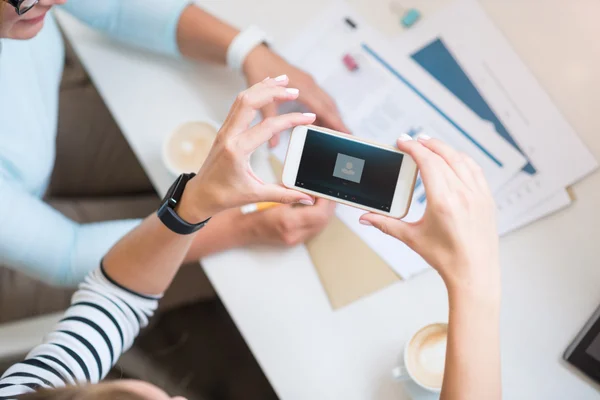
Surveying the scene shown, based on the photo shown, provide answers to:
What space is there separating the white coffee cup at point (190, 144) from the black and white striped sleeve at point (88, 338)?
0.66 feet

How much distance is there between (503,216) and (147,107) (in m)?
0.60

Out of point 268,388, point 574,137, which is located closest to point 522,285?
point 574,137

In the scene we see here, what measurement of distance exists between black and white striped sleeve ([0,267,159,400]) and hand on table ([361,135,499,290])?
0.40m

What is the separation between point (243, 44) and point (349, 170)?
32 centimetres

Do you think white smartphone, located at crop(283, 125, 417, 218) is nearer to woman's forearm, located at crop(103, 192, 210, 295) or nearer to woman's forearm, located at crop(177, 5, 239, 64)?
woman's forearm, located at crop(103, 192, 210, 295)

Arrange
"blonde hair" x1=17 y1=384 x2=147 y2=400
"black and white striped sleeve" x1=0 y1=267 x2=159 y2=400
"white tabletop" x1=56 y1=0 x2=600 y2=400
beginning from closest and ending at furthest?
"blonde hair" x1=17 y1=384 x2=147 y2=400, "black and white striped sleeve" x1=0 y1=267 x2=159 y2=400, "white tabletop" x1=56 y1=0 x2=600 y2=400

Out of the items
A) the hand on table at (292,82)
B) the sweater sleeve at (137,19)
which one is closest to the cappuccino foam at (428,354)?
the hand on table at (292,82)

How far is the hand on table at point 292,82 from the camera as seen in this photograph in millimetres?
803

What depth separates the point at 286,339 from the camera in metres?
0.76

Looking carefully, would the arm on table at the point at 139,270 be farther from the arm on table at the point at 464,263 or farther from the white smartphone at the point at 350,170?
the arm on table at the point at 464,263

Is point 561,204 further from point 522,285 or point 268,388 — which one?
point 268,388

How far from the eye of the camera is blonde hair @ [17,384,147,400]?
532 millimetres

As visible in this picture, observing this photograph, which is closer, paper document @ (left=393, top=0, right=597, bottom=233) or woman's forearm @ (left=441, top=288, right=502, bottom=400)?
woman's forearm @ (left=441, top=288, right=502, bottom=400)

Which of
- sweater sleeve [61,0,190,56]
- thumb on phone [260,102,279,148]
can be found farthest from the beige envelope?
sweater sleeve [61,0,190,56]
